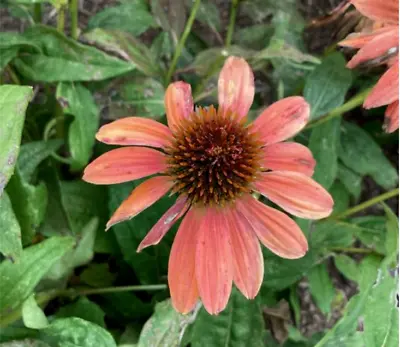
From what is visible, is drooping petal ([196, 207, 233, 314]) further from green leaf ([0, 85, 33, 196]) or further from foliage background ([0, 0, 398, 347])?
green leaf ([0, 85, 33, 196])

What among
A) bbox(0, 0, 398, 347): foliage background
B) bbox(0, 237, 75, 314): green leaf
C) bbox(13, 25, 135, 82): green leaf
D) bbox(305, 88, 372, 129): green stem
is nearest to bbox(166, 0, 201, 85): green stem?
bbox(0, 0, 398, 347): foliage background

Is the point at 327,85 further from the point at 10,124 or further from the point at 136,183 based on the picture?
the point at 10,124

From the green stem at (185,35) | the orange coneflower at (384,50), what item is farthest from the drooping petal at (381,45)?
the green stem at (185,35)

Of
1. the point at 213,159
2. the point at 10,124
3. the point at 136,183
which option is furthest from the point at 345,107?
the point at 10,124

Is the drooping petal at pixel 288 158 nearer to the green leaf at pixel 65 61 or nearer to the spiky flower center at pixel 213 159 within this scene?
the spiky flower center at pixel 213 159

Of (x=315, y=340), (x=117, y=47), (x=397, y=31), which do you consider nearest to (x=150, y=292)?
(x=315, y=340)

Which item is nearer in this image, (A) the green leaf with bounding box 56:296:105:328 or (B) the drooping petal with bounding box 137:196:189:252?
(B) the drooping petal with bounding box 137:196:189:252

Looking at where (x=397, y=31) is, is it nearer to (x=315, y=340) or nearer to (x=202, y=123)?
(x=202, y=123)
